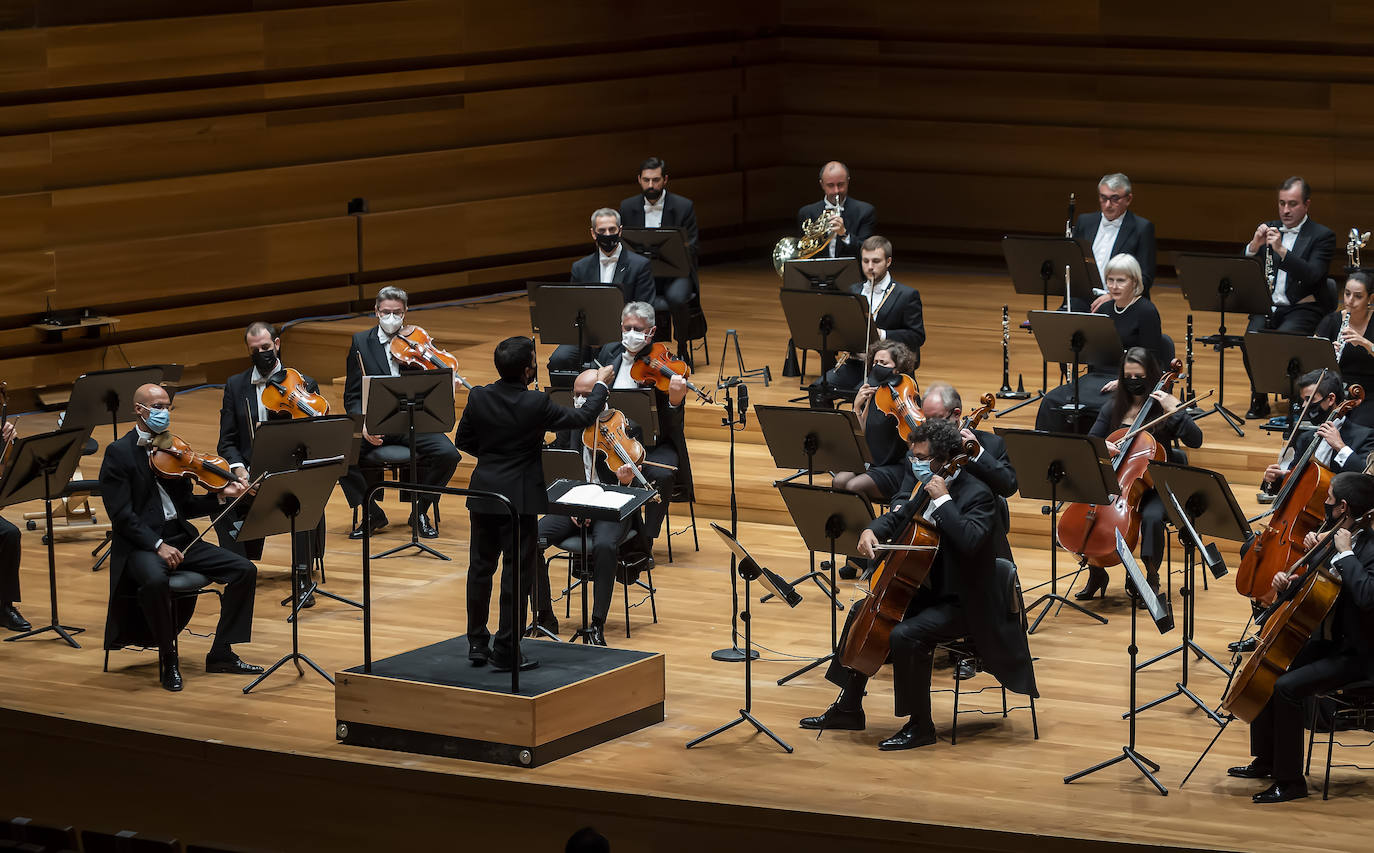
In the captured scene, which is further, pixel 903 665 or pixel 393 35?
pixel 393 35

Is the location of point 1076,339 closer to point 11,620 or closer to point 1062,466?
point 1062,466

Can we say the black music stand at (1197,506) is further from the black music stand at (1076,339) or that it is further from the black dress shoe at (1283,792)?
the black music stand at (1076,339)

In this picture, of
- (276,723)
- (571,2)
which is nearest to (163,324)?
(571,2)

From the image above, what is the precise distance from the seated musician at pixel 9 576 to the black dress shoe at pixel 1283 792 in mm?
4869

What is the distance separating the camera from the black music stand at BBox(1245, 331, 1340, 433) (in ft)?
26.7

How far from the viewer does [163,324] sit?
37.4 ft

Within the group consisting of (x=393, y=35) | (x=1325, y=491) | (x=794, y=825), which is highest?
(x=393, y=35)

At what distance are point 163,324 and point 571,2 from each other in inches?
141

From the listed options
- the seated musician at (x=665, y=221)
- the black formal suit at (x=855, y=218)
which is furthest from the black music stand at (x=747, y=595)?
the black formal suit at (x=855, y=218)

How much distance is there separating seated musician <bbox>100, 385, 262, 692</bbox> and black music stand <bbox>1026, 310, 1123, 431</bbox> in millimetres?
3506

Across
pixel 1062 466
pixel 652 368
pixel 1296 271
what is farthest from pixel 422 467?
pixel 1296 271

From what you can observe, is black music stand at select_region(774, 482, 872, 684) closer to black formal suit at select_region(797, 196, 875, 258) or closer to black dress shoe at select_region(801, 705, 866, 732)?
black dress shoe at select_region(801, 705, 866, 732)

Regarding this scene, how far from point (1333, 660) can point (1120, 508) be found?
5.54 feet

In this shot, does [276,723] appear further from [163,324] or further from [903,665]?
[163,324]
